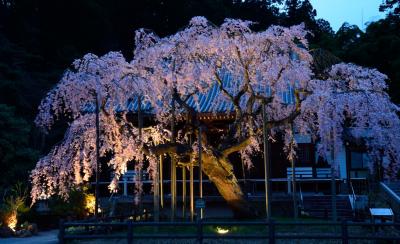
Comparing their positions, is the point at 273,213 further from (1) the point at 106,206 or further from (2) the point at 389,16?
(2) the point at 389,16

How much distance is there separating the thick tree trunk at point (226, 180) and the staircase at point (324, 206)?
145 inches

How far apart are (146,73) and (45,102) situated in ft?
9.62

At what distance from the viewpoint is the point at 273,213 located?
2097 cm

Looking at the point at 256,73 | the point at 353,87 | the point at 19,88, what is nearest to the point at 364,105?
the point at 353,87

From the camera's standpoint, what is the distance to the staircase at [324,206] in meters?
19.7

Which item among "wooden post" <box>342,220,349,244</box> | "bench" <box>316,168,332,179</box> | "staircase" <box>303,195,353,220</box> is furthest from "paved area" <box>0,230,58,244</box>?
"bench" <box>316,168,332,179</box>

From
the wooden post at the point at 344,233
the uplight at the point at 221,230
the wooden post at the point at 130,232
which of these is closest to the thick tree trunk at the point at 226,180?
the uplight at the point at 221,230

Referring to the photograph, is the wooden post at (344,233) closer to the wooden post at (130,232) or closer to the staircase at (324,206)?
the wooden post at (130,232)

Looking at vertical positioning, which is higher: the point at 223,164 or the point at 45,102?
the point at 45,102

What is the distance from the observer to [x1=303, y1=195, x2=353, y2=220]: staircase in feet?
64.5

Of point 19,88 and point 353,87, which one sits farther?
point 19,88

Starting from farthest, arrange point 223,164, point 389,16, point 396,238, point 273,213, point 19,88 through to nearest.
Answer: point 389,16, point 19,88, point 273,213, point 223,164, point 396,238

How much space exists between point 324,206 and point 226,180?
18.2 feet

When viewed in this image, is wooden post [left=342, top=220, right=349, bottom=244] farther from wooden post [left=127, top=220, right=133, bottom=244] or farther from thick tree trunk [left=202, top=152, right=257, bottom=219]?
thick tree trunk [left=202, top=152, right=257, bottom=219]
